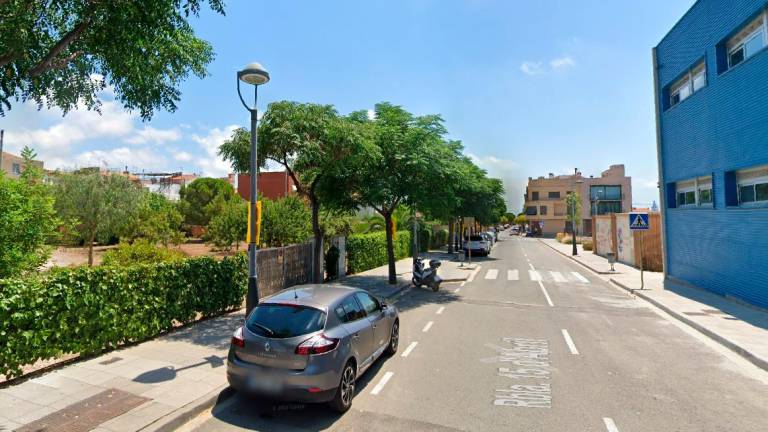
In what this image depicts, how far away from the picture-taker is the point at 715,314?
1059 centimetres

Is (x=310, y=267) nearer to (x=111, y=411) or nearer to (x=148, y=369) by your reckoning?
(x=148, y=369)

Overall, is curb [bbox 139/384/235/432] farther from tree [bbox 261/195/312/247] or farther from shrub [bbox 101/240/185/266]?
tree [bbox 261/195/312/247]

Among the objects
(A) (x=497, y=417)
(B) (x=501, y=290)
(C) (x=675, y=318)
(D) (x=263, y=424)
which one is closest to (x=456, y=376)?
(A) (x=497, y=417)

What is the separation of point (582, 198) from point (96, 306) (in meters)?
75.6

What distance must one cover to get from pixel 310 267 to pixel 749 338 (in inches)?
509

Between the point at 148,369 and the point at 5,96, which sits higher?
the point at 5,96

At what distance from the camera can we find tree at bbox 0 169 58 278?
360 inches

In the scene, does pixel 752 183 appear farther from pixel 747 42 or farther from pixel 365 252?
pixel 365 252

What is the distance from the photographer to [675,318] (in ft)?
35.4

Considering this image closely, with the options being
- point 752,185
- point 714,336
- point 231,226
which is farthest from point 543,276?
point 231,226

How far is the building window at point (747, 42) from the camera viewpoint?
1059cm

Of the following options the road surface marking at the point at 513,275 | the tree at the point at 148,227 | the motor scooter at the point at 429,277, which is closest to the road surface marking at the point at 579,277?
the road surface marking at the point at 513,275

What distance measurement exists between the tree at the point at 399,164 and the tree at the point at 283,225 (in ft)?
28.2

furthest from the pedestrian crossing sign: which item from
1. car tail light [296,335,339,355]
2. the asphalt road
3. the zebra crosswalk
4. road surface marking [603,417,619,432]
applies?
car tail light [296,335,339,355]
